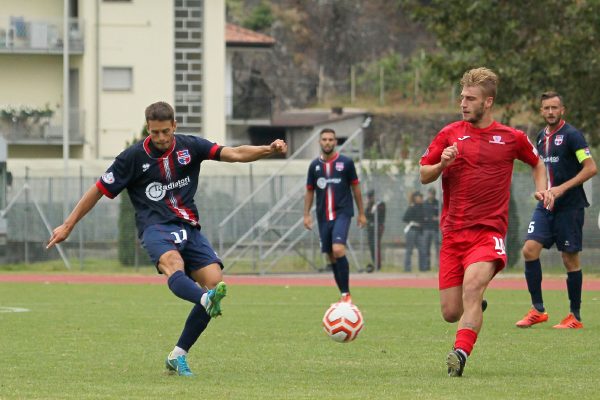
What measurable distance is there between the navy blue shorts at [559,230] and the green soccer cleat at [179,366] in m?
5.28

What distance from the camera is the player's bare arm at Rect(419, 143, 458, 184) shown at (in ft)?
30.2

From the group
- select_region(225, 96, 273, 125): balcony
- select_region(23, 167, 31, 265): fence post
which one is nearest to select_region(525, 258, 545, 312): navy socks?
select_region(23, 167, 31, 265): fence post

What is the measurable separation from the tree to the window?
22.8 meters

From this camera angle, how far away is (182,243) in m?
9.95

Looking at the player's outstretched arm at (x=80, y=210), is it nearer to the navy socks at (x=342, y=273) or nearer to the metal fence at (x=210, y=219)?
→ the navy socks at (x=342, y=273)

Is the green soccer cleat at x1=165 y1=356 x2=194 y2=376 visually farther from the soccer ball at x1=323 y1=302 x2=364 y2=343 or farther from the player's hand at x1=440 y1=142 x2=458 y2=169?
the player's hand at x1=440 y1=142 x2=458 y2=169

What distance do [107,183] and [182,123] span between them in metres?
42.3

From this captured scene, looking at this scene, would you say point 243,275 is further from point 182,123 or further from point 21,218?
point 182,123

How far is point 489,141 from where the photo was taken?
387 inches

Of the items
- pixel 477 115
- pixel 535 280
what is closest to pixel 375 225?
pixel 535 280

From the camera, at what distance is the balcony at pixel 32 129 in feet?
164

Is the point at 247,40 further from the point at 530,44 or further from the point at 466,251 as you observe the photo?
the point at 466,251

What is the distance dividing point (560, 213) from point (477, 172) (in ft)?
14.6

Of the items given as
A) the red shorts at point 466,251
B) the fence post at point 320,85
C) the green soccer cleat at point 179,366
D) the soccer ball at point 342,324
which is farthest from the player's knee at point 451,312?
the fence post at point 320,85
